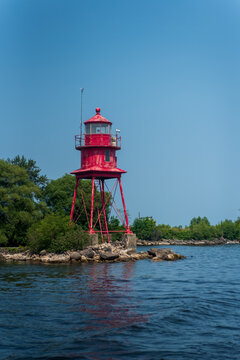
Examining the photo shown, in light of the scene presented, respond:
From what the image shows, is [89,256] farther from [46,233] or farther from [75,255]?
[46,233]

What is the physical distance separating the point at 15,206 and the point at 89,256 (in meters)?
13.2

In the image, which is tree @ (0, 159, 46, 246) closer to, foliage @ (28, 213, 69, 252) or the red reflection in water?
foliage @ (28, 213, 69, 252)

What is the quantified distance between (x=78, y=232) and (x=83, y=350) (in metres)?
35.7

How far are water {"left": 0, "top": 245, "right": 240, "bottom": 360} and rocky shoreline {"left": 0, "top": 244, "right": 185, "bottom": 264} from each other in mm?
12232

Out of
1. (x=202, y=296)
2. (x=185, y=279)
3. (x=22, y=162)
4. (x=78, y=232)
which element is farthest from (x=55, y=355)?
(x=22, y=162)

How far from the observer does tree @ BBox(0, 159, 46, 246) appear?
55.7 meters

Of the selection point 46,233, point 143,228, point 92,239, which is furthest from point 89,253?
point 143,228

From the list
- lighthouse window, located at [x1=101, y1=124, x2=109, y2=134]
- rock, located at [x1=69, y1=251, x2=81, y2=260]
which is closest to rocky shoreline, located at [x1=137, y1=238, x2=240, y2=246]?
lighthouse window, located at [x1=101, y1=124, x2=109, y2=134]

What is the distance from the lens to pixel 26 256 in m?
51.5

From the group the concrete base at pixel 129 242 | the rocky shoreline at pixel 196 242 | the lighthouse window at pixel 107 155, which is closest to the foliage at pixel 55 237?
the concrete base at pixel 129 242

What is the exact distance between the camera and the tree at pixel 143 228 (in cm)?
14212

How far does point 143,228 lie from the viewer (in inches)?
5650

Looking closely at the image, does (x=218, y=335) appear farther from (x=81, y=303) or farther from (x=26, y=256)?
(x=26, y=256)

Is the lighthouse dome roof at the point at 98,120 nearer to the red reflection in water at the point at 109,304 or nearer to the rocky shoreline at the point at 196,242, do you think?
the red reflection in water at the point at 109,304
